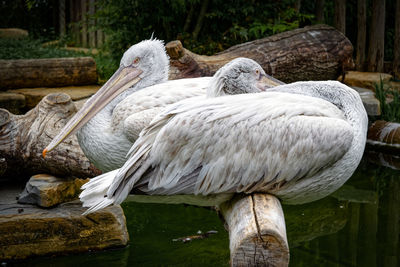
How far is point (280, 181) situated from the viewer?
2.50 meters

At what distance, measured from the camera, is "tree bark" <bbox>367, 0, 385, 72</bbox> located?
826 centimetres

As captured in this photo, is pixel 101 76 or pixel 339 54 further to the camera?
pixel 101 76

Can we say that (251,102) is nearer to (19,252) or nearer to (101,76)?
(19,252)

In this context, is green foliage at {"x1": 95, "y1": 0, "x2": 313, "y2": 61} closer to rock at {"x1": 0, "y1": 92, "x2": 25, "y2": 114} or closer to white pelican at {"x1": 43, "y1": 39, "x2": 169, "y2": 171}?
rock at {"x1": 0, "y1": 92, "x2": 25, "y2": 114}

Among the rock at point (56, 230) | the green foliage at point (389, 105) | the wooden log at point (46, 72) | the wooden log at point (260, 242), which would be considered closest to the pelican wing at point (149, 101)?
the rock at point (56, 230)

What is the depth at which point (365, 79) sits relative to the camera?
792 centimetres

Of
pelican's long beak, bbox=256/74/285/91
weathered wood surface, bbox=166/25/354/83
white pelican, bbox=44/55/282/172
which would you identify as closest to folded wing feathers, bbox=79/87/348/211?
pelican's long beak, bbox=256/74/285/91

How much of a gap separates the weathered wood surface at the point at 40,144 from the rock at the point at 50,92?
7.12 feet

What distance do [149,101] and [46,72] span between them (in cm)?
424

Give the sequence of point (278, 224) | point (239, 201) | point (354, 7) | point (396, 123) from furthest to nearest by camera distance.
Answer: point (354, 7), point (396, 123), point (239, 201), point (278, 224)

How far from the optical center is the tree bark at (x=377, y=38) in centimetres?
826

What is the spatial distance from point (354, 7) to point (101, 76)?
4.66 metres

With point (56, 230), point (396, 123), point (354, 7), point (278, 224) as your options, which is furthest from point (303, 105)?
point (354, 7)

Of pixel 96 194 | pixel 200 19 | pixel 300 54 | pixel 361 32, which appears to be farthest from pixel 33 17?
pixel 96 194
